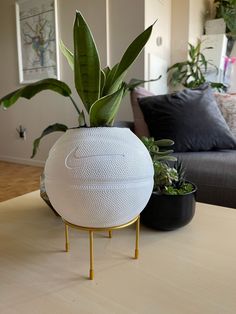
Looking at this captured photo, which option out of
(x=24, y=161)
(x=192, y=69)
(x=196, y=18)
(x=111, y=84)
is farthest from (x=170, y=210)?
(x=24, y=161)

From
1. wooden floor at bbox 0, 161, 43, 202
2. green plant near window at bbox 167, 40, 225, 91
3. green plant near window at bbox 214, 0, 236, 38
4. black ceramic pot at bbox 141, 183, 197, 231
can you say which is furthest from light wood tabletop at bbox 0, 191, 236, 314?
green plant near window at bbox 214, 0, 236, 38

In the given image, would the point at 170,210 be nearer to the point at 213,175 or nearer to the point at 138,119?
the point at 213,175

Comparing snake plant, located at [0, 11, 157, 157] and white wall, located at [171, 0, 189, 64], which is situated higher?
white wall, located at [171, 0, 189, 64]

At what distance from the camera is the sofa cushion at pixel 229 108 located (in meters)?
1.62

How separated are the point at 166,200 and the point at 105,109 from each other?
A: 261 mm

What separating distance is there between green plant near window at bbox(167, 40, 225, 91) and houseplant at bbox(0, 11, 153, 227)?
2.03 meters

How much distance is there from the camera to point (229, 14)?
2.36m

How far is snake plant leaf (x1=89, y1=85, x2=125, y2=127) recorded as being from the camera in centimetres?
42

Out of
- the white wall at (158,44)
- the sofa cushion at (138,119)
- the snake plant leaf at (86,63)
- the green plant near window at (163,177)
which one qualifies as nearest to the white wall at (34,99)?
the white wall at (158,44)

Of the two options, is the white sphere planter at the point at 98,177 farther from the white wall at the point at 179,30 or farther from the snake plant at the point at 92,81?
the white wall at the point at 179,30

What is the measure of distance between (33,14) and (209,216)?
2874mm

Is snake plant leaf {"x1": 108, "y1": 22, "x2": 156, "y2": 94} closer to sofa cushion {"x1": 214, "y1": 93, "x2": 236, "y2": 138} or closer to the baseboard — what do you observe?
sofa cushion {"x1": 214, "y1": 93, "x2": 236, "y2": 138}

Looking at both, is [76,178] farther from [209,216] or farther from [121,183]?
[209,216]

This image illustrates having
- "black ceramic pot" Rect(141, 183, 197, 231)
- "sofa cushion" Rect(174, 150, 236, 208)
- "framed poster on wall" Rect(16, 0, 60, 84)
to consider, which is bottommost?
"sofa cushion" Rect(174, 150, 236, 208)
